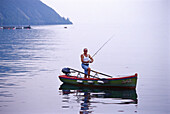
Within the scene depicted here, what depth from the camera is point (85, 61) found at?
2355 centimetres

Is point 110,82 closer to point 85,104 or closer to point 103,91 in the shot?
point 103,91

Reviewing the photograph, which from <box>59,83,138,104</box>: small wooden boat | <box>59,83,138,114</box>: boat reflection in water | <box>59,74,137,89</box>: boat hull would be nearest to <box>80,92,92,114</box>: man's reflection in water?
<box>59,83,138,114</box>: boat reflection in water

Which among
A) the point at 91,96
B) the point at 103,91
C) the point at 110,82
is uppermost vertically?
the point at 110,82

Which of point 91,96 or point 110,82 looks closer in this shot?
point 91,96

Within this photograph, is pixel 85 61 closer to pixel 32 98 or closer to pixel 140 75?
pixel 32 98

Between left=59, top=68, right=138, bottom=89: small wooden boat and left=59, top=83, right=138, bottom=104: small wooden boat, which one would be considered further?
left=59, top=68, right=138, bottom=89: small wooden boat

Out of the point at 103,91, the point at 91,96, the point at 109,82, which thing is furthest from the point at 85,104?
the point at 109,82

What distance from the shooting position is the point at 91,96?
68.1 feet

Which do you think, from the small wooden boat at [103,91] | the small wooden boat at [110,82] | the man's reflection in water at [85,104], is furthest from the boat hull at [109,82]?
the man's reflection in water at [85,104]

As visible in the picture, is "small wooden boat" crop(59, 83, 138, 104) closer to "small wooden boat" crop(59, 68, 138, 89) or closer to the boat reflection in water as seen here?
the boat reflection in water

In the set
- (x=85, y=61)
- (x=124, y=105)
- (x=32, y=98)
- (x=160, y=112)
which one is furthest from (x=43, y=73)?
(x=160, y=112)

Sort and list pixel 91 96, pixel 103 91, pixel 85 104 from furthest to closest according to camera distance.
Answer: pixel 103 91 < pixel 91 96 < pixel 85 104

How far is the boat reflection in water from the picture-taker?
1852 centimetres

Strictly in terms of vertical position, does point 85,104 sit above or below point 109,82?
below
